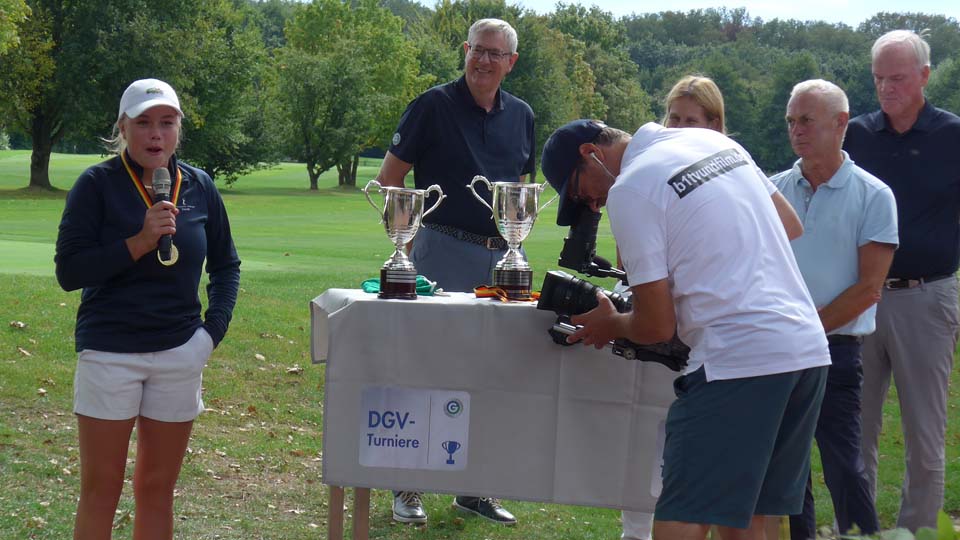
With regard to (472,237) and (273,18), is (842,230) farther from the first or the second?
(273,18)

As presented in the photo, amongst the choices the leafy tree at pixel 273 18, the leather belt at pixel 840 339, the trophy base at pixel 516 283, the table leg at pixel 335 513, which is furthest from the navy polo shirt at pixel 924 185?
the leafy tree at pixel 273 18

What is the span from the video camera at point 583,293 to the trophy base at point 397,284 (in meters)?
0.56

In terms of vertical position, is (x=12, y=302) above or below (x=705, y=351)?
below

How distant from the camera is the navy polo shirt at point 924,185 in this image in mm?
5500

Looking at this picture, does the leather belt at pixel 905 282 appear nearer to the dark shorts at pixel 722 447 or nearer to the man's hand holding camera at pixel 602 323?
the man's hand holding camera at pixel 602 323

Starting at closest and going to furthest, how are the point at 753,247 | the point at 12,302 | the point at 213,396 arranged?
1. the point at 753,247
2. the point at 213,396
3. the point at 12,302

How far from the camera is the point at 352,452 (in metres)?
4.55

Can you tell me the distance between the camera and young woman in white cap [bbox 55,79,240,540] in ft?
13.8

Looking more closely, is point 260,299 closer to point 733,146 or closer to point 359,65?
point 733,146

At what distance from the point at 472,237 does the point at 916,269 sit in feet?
7.15

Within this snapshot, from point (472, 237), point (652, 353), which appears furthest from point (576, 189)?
point (472, 237)

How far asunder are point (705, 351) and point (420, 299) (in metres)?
1.50

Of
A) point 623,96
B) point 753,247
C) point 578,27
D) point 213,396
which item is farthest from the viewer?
point 578,27

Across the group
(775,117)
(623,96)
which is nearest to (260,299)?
(623,96)
